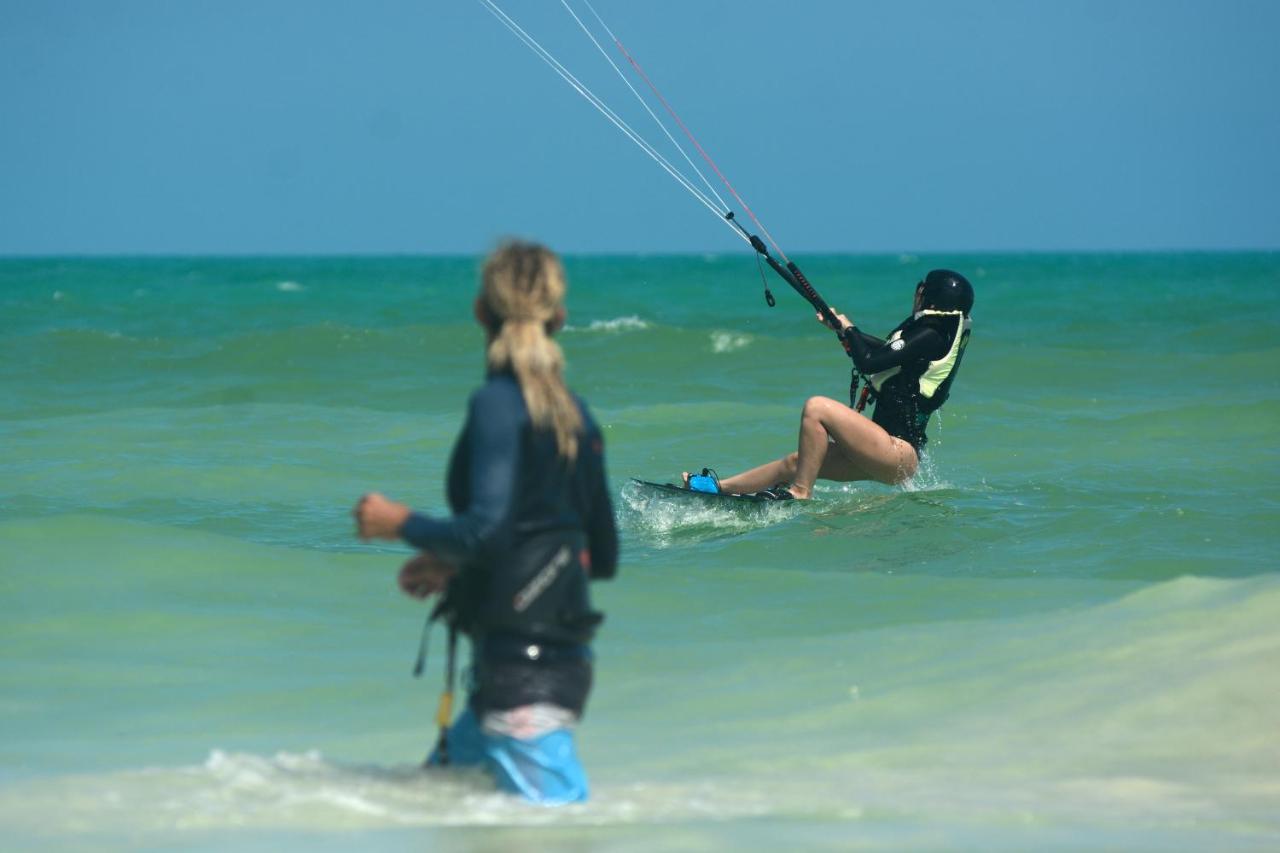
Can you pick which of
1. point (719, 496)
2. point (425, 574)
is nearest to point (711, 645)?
point (719, 496)

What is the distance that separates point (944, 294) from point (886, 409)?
0.72m

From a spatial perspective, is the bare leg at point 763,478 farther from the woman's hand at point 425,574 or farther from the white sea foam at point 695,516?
the woman's hand at point 425,574

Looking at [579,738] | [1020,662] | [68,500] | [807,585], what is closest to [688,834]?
[579,738]

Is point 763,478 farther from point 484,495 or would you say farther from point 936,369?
point 484,495

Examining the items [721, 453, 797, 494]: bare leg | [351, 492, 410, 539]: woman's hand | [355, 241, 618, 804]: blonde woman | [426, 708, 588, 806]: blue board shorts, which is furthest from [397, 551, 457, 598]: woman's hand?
[721, 453, 797, 494]: bare leg

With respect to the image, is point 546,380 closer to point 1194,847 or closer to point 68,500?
point 1194,847

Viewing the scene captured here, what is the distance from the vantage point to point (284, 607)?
7.47 m

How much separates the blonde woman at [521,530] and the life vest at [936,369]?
18.7ft

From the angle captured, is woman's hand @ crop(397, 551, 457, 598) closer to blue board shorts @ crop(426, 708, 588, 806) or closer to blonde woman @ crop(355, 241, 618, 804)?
blonde woman @ crop(355, 241, 618, 804)

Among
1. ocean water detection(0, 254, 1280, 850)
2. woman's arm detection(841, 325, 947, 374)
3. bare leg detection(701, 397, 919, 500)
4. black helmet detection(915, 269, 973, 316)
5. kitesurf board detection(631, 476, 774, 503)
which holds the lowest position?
ocean water detection(0, 254, 1280, 850)

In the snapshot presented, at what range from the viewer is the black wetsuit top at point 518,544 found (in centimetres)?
354

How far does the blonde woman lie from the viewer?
11.7 ft

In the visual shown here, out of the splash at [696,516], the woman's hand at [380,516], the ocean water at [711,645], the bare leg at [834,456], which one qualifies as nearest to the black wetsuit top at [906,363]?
the bare leg at [834,456]

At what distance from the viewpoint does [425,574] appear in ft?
12.1
